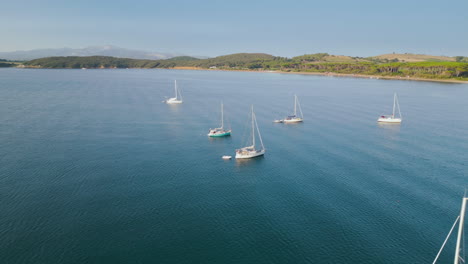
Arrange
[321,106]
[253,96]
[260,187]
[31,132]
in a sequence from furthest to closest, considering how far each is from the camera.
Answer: [253,96] < [321,106] < [31,132] < [260,187]

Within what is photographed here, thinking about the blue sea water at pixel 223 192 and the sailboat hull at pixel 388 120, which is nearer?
the blue sea water at pixel 223 192

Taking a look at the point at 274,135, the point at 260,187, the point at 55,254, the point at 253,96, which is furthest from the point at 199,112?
the point at 55,254

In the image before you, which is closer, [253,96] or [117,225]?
[117,225]

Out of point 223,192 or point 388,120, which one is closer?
point 223,192

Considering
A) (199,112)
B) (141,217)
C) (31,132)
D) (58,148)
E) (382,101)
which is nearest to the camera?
(141,217)

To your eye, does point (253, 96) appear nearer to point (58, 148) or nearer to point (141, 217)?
point (58, 148)

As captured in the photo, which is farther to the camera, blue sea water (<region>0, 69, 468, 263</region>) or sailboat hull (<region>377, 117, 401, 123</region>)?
sailboat hull (<region>377, 117, 401, 123</region>)

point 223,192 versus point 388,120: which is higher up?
point 388,120

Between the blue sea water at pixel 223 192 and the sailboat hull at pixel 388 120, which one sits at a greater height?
the sailboat hull at pixel 388 120
